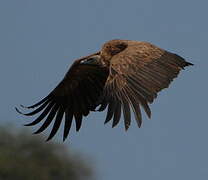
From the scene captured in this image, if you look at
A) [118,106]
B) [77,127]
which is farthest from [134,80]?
[77,127]

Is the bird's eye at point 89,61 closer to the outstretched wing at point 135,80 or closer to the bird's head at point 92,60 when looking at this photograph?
the bird's head at point 92,60

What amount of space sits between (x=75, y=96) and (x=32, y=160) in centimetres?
1709

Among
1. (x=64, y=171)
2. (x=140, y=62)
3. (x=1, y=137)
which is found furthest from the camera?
(x=1, y=137)

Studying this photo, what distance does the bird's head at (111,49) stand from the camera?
2031 cm

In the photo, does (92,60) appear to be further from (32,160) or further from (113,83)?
(32,160)

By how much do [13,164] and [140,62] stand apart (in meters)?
20.2

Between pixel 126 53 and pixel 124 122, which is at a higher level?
pixel 126 53

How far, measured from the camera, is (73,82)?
70.2 feet

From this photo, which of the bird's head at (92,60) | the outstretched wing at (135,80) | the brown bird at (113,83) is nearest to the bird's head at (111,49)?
the brown bird at (113,83)

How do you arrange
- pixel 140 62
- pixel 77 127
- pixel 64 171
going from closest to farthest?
pixel 140 62, pixel 77 127, pixel 64 171

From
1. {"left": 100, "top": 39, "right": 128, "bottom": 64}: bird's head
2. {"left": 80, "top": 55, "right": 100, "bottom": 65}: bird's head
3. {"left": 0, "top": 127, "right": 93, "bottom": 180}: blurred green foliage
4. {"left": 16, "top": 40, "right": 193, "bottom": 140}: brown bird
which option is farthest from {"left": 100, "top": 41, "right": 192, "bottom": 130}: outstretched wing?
{"left": 0, "top": 127, "right": 93, "bottom": 180}: blurred green foliage

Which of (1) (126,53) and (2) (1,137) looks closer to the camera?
(1) (126,53)

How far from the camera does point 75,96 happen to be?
21.5 meters

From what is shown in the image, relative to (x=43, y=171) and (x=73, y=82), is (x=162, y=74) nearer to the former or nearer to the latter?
(x=73, y=82)
